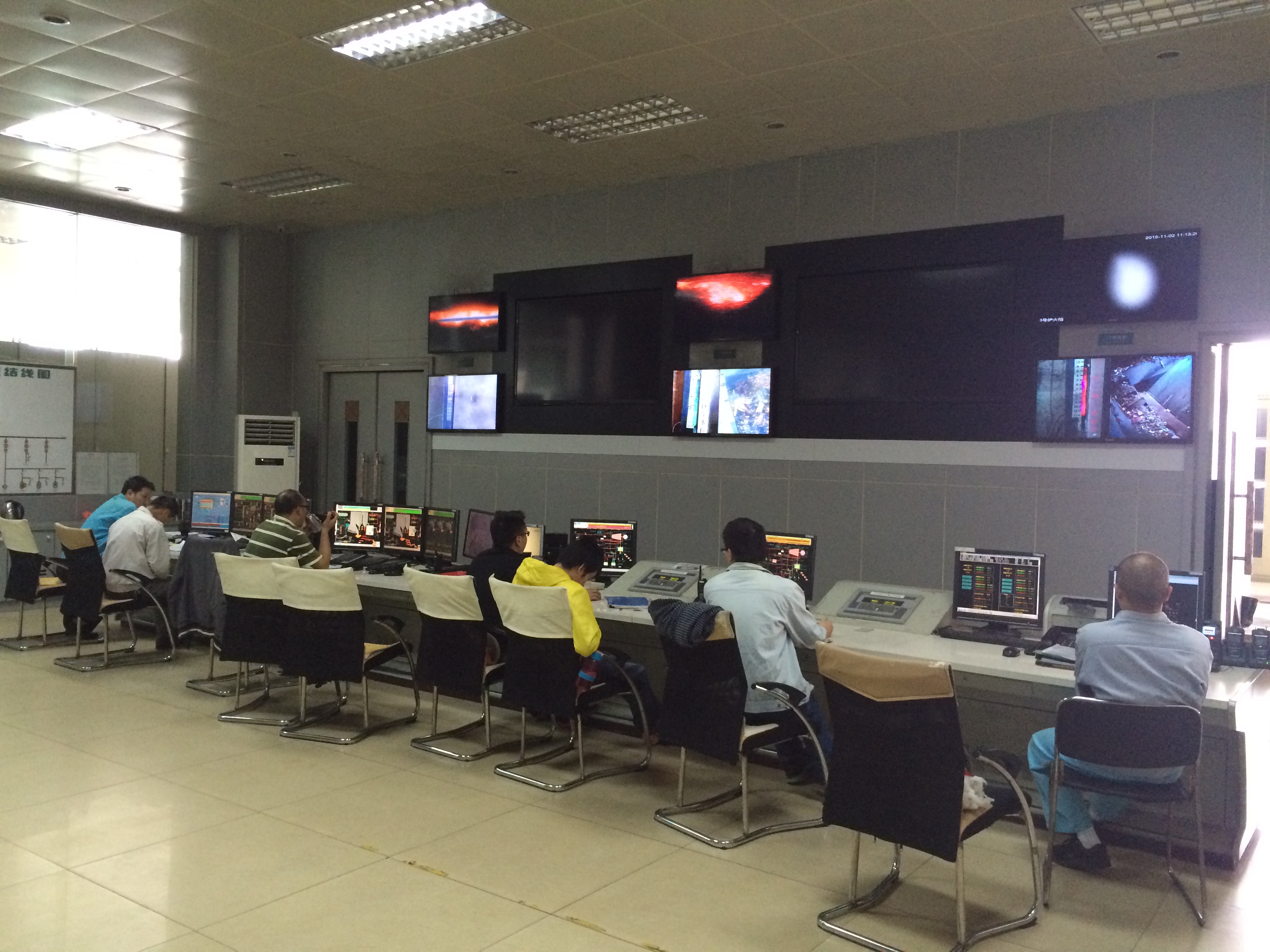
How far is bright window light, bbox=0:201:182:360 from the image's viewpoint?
8.59m

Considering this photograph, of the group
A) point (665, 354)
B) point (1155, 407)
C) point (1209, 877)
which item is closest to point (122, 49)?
point (665, 354)

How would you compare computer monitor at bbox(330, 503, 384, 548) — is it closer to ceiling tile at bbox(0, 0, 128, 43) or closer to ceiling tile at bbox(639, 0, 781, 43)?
ceiling tile at bbox(0, 0, 128, 43)

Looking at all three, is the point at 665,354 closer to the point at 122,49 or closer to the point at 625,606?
the point at 625,606

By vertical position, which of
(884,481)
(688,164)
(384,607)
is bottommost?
(384,607)

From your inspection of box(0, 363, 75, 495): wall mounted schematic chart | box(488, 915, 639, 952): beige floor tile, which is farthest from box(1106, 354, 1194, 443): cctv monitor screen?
box(0, 363, 75, 495): wall mounted schematic chart

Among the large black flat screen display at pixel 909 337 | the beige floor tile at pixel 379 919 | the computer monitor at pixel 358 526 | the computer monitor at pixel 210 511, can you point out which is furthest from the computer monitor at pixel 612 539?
the computer monitor at pixel 210 511

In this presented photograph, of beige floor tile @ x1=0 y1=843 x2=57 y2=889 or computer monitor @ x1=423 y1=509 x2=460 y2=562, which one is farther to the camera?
computer monitor @ x1=423 y1=509 x2=460 y2=562

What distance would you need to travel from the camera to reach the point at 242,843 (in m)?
3.67

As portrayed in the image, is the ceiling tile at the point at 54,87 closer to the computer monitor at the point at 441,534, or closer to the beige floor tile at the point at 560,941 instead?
the computer monitor at the point at 441,534

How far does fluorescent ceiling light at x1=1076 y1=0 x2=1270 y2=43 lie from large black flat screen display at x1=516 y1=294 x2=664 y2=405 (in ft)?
11.5

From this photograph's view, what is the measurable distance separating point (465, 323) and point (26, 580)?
3.68 m

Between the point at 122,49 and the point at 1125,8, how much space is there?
491 centimetres

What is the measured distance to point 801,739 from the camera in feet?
13.9

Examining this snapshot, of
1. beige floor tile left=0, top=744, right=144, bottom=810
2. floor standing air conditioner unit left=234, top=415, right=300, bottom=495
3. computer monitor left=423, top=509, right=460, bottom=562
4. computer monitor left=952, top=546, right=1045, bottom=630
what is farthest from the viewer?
floor standing air conditioner unit left=234, top=415, right=300, bottom=495
